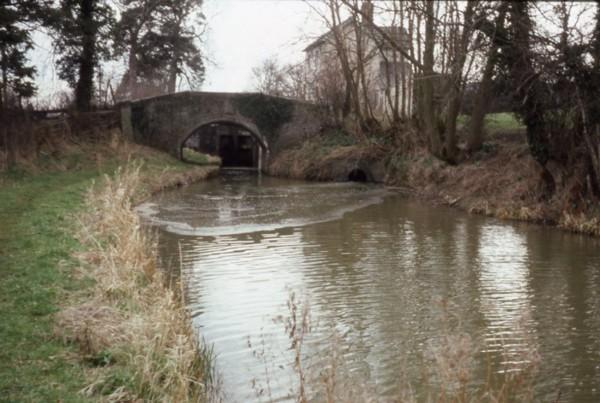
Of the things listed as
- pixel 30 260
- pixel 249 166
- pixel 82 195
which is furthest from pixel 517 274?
pixel 249 166

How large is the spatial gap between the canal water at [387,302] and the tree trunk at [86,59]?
8.21 meters

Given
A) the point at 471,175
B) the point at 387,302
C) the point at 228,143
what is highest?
→ the point at 228,143

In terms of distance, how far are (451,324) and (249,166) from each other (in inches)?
1399

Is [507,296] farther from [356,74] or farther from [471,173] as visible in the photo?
[356,74]

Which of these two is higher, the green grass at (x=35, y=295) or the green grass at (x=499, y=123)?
the green grass at (x=499, y=123)

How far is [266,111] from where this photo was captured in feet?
103

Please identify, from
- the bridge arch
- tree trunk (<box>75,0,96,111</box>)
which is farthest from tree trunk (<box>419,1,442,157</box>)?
the bridge arch

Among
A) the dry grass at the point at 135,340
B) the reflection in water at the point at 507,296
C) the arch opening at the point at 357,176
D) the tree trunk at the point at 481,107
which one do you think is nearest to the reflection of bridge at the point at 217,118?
the arch opening at the point at 357,176

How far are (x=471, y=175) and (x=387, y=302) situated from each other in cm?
1190

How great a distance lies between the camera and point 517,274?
9.54 metres

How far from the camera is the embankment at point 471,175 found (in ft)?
47.4

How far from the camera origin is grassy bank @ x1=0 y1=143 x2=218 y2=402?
468cm

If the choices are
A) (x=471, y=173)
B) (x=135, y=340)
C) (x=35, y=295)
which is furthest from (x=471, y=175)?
(x=135, y=340)

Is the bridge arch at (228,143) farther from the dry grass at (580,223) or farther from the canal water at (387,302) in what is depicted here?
the dry grass at (580,223)
